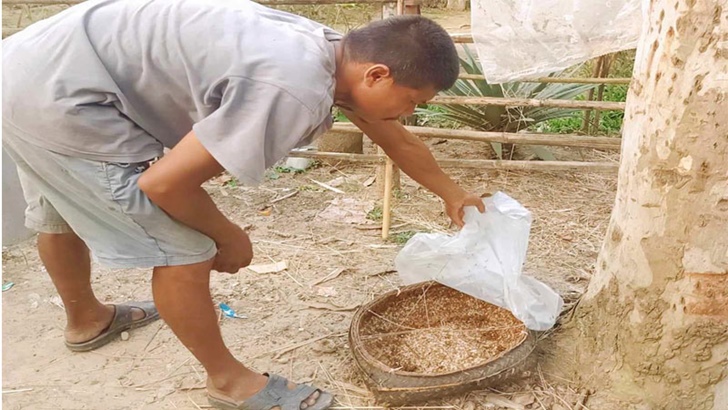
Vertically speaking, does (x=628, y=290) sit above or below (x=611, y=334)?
above

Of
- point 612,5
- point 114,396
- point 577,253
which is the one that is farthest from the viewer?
point 577,253

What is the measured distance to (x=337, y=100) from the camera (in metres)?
1.57

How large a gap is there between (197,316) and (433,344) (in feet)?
2.67

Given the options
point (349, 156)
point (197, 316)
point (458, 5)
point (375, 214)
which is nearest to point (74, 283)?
point (197, 316)

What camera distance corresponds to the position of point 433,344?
2137mm

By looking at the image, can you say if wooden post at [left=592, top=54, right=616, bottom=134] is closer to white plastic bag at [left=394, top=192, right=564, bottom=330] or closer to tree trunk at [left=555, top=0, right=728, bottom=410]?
white plastic bag at [left=394, top=192, right=564, bottom=330]

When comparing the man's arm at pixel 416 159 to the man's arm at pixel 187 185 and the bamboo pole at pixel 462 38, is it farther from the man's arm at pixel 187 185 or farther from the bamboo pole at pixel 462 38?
the bamboo pole at pixel 462 38

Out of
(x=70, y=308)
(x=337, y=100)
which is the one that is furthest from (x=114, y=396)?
(x=337, y=100)

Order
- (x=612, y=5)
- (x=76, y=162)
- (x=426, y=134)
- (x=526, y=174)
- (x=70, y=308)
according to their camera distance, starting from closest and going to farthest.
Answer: (x=76, y=162) < (x=70, y=308) < (x=612, y=5) < (x=426, y=134) < (x=526, y=174)

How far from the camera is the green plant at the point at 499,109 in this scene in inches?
155

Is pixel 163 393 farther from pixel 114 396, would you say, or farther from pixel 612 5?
pixel 612 5

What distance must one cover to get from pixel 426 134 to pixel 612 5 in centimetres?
107

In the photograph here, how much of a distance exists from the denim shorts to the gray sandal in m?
0.46

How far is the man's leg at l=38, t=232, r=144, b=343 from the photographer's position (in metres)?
2.00
